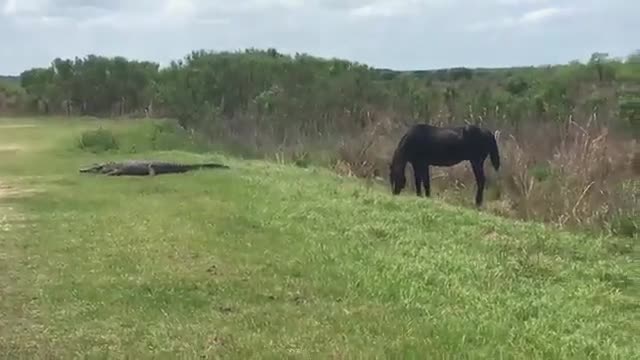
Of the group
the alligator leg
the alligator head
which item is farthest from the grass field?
the alligator head

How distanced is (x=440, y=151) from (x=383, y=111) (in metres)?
15.4

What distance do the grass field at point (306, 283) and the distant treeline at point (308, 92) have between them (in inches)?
518

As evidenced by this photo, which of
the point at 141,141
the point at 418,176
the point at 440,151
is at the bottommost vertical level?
the point at 141,141

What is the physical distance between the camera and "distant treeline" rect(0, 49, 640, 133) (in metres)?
30.1

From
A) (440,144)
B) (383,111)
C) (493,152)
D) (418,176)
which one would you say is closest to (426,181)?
(418,176)

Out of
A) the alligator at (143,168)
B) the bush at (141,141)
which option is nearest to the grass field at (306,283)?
the alligator at (143,168)

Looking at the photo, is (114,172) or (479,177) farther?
(114,172)

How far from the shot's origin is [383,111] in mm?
32469

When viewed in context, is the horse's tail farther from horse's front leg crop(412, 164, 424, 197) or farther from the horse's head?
the horse's head

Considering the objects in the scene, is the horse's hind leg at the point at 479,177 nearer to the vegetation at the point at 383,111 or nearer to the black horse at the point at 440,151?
the black horse at the point at 440,151

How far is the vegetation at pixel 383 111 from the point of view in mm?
16328

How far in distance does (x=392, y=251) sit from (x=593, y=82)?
88.6 feet

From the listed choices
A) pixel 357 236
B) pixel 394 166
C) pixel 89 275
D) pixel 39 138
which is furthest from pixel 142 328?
pixel 39 138

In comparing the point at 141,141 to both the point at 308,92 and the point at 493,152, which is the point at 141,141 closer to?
the point at 308,92
